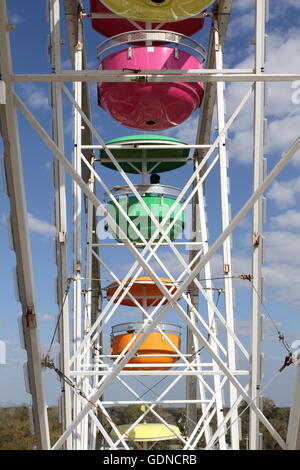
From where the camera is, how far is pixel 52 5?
5.91m

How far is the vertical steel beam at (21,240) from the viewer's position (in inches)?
170

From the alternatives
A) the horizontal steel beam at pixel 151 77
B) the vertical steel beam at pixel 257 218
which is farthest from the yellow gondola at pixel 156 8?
the vertical steel beam at pixel 257 218

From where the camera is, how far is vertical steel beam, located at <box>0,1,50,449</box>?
170 inches

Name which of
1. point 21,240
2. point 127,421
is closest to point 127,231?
point 21,240

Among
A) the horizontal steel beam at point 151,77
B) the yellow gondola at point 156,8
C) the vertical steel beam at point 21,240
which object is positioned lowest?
the vertical steel beam at point 21,240

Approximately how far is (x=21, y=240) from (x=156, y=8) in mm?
1982

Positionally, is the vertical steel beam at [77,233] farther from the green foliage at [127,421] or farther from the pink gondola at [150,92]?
the green foliage at [127,421]

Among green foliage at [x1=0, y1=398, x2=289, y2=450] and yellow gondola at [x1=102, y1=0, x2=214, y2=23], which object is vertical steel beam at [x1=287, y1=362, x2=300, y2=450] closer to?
yellow gondola at [x1=102, y1=0, x2=214, y2=23]

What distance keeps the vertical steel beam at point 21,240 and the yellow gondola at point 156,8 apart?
924 millimetres

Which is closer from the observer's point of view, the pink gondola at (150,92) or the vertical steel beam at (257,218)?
the vertical steel beam at (257,218)

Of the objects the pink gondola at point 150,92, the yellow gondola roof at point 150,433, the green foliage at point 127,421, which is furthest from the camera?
the green foliage at point 127,421

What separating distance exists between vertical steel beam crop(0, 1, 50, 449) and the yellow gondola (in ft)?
3.03

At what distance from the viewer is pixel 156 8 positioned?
A: 459 cm
